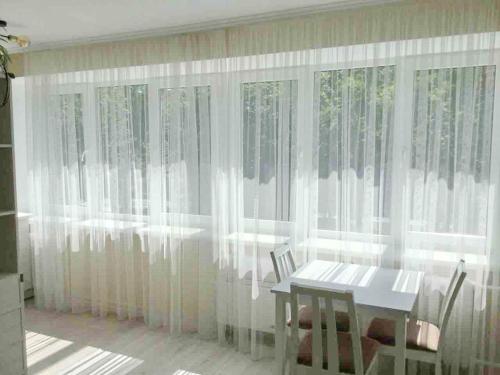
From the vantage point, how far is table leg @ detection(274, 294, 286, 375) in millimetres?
2645

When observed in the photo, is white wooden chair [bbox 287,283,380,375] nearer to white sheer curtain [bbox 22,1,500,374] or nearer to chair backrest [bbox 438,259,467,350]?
chair backrest [bbox 438,259,467,350]

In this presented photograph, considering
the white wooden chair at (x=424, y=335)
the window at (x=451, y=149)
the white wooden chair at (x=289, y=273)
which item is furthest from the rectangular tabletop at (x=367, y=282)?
the window at (x=451, y=149)

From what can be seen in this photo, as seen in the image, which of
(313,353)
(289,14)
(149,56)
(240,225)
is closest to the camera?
(313,353)

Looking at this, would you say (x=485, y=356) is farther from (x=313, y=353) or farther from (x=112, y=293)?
(x=112, y=293)

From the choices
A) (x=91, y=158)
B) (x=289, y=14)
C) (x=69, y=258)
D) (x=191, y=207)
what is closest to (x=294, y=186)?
(x=191, y=207)

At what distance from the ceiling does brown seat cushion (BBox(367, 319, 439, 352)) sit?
2.12 meters

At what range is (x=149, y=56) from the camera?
3.80m

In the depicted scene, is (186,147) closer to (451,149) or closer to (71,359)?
(71,359)

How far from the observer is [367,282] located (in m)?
2.74

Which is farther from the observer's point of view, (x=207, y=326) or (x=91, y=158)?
(x=91, y=158)

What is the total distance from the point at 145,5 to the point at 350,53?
57.4 inches

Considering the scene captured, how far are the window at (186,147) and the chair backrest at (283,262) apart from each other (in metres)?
0.88

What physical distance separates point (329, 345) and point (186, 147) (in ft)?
6.74

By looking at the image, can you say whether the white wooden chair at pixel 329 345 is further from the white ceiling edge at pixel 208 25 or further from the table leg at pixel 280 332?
the white ceiling edge at pixel 208 25
